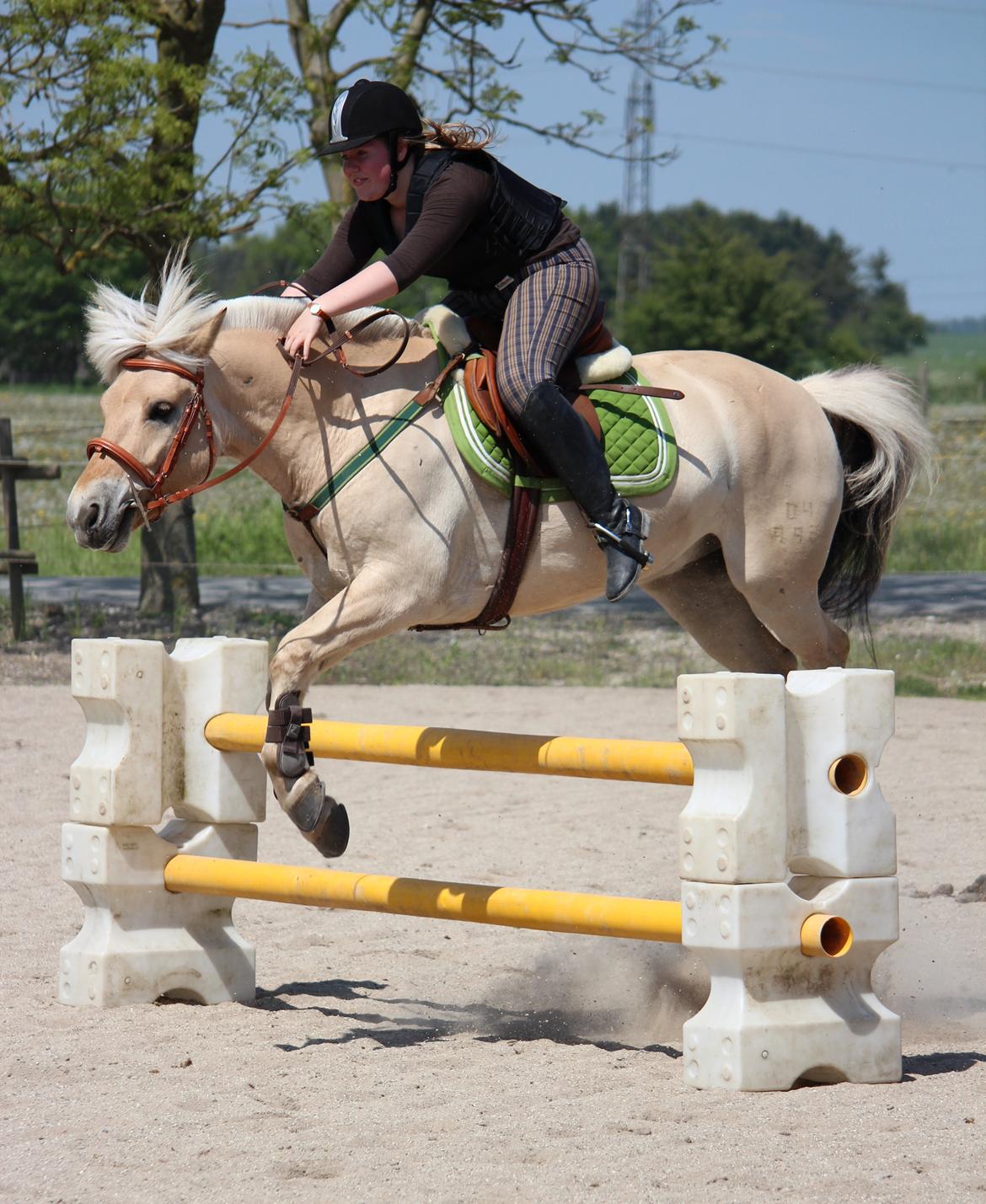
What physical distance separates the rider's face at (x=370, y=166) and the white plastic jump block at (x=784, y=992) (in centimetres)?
203

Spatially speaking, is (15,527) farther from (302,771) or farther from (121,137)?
(302,771)

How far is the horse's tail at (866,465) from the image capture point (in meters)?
4.75

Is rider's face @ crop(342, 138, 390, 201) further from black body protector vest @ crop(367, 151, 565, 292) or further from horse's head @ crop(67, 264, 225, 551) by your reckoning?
horse's head @ crop(67, 264, 225, 551)

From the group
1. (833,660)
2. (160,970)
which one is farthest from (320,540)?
(833,660)


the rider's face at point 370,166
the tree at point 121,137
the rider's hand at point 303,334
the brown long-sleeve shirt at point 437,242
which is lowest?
the rider's hand at point 303,334

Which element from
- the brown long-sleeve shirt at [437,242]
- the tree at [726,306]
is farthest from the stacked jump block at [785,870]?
the tree at [726,306]

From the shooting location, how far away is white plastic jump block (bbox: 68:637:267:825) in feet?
13.0

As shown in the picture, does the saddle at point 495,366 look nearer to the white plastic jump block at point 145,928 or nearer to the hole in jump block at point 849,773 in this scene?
the hole in jump block at point 849,773

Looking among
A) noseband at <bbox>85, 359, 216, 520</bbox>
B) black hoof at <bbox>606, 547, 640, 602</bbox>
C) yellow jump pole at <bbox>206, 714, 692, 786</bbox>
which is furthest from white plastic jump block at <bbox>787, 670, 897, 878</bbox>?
noseband at <bbox>85, 359, 216, 520</bbox>

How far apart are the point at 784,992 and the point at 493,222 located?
2.16 metres

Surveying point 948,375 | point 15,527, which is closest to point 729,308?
point 948,375

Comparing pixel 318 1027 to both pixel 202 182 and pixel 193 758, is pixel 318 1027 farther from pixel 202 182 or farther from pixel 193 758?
pixel 202 182

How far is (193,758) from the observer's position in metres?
4.09

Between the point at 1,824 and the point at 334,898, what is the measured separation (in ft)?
10.2
